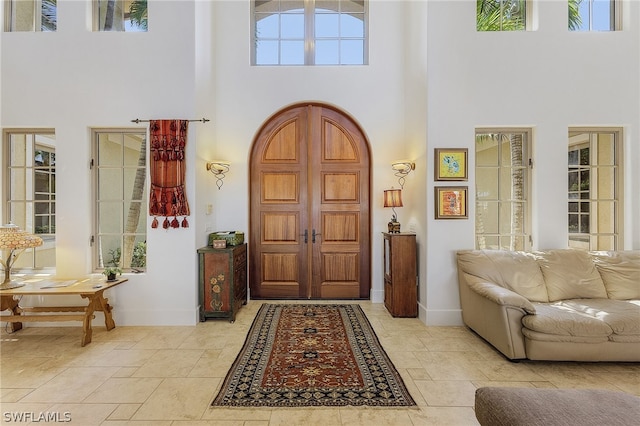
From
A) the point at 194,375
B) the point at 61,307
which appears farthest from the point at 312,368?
the point at 61,307

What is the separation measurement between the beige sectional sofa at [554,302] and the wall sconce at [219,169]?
10.5ft

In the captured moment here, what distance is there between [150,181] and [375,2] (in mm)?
3984

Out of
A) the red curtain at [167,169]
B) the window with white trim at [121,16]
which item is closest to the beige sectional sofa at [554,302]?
the red curtain at [167,169]

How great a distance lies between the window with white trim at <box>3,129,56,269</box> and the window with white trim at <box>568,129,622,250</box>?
6.39 meters

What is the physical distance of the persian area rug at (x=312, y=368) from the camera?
2.25 m

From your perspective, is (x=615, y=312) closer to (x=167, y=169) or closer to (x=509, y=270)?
(x=509, y=270)

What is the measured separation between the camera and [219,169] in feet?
13.7

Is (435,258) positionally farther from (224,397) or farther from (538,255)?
(224,397)

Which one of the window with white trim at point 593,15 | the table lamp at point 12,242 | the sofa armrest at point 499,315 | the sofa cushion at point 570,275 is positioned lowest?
the sofa armrest at point 499,315

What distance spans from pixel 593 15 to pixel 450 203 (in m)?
3.01

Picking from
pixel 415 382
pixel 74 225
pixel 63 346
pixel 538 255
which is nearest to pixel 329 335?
pixel 415 382

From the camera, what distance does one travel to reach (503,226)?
387cm

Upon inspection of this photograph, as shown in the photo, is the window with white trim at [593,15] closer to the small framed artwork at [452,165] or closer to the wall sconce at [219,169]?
the small framed artwork at [452,165]

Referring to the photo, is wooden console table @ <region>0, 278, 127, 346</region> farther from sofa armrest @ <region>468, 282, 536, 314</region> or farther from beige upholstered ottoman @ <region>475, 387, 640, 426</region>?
sofa armrest @ <region>468, 282, 536, 314</region>
